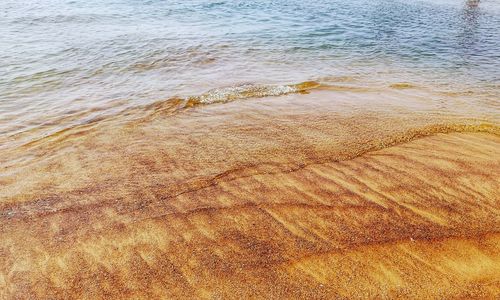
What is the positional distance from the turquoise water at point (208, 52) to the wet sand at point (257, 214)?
268 cm

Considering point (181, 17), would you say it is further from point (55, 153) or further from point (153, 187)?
point (153, 187)

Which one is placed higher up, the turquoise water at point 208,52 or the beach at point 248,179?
the turquoise water at point 208,52

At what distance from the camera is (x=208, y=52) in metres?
11.3

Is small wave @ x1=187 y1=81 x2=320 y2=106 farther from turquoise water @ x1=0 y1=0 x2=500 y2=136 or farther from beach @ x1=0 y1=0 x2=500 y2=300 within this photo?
turquoise water @ x1=0 y1=0 x2=500 y2=136

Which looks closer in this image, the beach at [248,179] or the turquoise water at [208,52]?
the beach at [248,179]

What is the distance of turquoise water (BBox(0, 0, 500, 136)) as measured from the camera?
7.91 meters

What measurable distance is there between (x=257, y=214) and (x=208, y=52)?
8.84 meters

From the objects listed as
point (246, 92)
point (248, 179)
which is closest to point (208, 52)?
point (246, 92)

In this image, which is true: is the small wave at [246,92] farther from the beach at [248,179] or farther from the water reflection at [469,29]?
the water reflection at [469,29]

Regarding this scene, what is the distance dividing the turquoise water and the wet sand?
268 centimetres

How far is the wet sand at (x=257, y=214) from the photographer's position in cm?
277

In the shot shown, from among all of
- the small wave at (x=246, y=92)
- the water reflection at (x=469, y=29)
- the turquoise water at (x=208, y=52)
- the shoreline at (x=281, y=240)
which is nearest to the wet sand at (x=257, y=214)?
the shoreline at (x=281, y=240)

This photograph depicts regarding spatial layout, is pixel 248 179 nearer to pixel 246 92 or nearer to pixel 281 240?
pixel 281 240

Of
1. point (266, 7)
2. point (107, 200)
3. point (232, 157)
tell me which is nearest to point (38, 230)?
point (107, 200)
